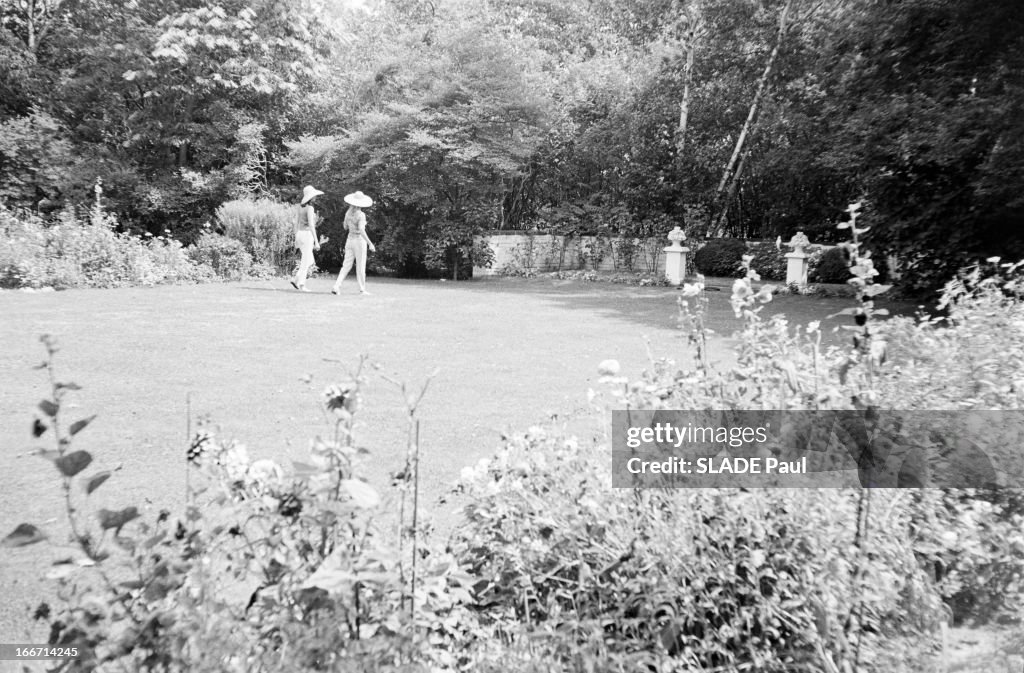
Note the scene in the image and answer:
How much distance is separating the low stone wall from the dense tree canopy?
24.1 inches

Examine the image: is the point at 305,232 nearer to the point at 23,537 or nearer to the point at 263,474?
the point at 263,474

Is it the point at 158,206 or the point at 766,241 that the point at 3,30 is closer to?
the point at 158,206

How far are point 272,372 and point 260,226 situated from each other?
445 inches

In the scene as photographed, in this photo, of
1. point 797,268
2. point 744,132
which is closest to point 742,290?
point 797,268

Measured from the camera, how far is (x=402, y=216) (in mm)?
18875

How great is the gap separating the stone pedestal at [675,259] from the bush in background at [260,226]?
8.87m

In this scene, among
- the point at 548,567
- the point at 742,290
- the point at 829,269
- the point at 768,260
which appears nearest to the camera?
the point at 548,567

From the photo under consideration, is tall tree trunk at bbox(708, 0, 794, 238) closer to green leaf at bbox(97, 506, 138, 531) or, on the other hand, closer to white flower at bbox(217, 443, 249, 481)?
white flower at bbox(217, 443, 249, 481)

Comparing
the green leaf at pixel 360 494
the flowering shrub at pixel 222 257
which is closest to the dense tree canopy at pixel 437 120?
the flowering shrub at pixel 222 257

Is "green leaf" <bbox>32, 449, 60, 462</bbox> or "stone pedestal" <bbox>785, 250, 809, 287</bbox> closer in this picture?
"green leaf" <bbox>32, 449, 60, 462</bbox>

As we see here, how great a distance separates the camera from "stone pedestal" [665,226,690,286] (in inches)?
675

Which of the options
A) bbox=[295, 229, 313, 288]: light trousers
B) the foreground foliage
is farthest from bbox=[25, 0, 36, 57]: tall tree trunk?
the foreground foliage

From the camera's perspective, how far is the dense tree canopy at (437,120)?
17594mm

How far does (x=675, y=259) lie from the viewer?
56.7 ft
